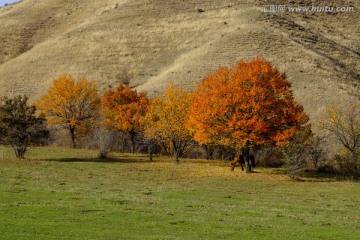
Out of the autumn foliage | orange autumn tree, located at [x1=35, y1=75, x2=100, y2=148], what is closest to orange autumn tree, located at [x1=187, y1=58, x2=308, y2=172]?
the autumn foliage

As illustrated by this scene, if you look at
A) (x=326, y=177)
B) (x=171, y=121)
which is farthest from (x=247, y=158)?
(x=171, y=121)

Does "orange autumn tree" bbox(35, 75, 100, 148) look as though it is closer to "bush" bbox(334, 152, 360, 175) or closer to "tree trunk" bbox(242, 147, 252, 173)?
"tree trunk" bbox(242, 147, 252, 173)

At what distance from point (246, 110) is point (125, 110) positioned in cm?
3334

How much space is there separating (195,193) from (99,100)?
184 ft

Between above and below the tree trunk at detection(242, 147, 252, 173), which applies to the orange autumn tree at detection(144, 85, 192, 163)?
above

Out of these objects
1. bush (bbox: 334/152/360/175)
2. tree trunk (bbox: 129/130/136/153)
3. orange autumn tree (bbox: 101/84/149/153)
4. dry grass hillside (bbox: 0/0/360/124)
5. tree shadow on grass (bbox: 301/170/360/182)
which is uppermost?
dry grass hillside (bbox: 0/0/360/124)

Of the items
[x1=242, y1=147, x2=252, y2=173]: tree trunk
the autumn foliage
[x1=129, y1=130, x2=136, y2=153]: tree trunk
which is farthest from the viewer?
[x1=129, y1=130, x2=136, y2=153]: tree trunk

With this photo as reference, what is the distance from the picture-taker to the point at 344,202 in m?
30.9

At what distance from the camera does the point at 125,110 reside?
77438mm

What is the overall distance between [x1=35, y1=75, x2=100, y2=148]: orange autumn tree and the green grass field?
34894 millimetres

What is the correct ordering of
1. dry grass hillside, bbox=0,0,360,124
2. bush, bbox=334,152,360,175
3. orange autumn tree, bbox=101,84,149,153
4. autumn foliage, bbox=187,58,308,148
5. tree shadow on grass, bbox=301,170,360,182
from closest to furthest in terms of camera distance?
tree shadow on grass, bbox=301,170,360,182 < autumn foliage, bbox=187,58,308,148 < bush, bbox=334,152,360,175 < orange autumn tree, bbox=101,84,149,153 < dry grass hillside, bbox=0,0,360,124

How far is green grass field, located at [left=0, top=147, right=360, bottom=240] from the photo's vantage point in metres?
18.4

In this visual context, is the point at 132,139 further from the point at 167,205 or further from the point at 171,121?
the point at 167,205

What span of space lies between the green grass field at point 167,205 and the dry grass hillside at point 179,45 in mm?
48129
